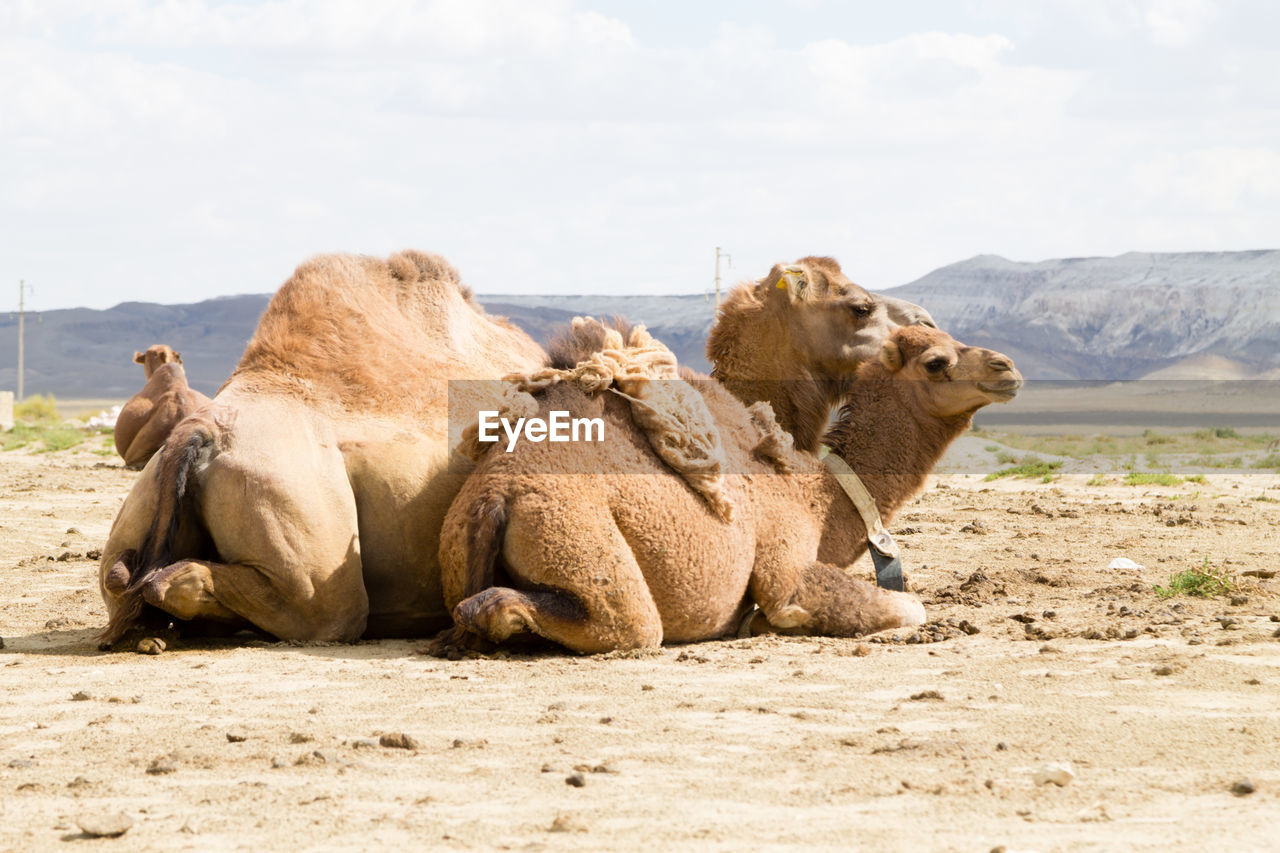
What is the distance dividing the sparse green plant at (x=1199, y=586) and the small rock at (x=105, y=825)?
558 cm

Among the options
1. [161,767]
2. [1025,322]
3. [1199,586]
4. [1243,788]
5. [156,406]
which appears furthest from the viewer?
[1025,322]

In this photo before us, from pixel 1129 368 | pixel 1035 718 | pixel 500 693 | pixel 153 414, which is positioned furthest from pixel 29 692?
pixel 1129 368

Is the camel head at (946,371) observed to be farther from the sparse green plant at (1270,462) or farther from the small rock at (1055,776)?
the sparse green plant at (1270,462)

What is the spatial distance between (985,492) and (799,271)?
27.7ft

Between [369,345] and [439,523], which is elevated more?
[369,345]

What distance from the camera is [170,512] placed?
6.07m

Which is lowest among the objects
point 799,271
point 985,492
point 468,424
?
point 985,492

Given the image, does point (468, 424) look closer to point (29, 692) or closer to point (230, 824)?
point (29, 692)

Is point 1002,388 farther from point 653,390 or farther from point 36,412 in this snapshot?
point 36,412

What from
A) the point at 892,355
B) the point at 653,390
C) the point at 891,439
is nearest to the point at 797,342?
the point at 892,355

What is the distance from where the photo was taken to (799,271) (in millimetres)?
7648

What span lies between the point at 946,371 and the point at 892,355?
0.30 metres

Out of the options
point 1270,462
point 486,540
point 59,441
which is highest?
point 486,540

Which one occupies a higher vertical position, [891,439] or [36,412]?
[891,439]
